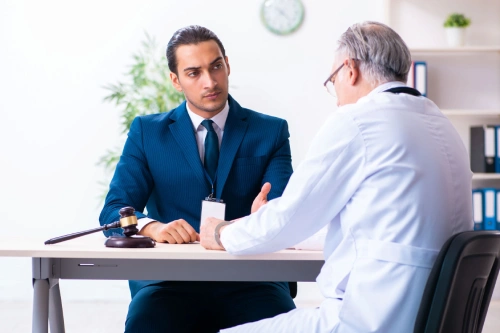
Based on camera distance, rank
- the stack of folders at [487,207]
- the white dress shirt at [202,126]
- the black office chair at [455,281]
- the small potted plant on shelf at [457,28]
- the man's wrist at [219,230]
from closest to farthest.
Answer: the black office chair at [455,281], the man's wrist at [219,230], the white dress shirt at [202,126], the stack of folders at [487,207], the small potted plant on shelf at [457,28]

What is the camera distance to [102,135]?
5.19 metres

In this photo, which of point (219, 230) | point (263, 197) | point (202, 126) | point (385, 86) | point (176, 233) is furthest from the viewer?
point (202, 126)

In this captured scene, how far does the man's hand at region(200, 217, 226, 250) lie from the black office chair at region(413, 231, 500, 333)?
1.99 feet

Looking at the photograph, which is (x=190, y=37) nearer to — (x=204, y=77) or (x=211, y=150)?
(x=204, y=77)

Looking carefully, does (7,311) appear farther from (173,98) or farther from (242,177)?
(242,177)

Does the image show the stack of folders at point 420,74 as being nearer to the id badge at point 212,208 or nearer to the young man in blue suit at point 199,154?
the young man in blue suit at point 199,154

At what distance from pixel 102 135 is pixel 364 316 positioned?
3.89 meters

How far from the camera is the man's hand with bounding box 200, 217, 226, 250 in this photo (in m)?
1.90

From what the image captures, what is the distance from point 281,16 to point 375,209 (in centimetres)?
376

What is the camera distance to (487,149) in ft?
16.1

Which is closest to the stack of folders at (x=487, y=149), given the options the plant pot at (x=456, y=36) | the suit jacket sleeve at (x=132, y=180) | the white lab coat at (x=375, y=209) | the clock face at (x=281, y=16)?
the plant pot at (x=456, y=36)

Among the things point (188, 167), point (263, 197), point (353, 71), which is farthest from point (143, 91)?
point (353, 71)

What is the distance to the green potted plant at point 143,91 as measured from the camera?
4867 mm

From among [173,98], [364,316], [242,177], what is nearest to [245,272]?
[364,316]
